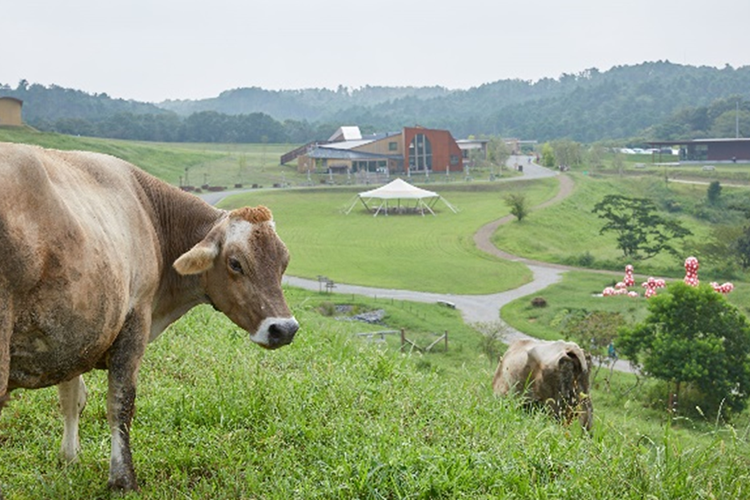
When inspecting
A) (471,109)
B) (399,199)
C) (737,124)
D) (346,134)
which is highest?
(471,109)

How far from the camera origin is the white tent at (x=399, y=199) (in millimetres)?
48781

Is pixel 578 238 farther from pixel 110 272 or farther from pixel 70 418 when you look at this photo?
pixel 110 272

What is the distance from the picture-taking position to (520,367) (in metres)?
7.70

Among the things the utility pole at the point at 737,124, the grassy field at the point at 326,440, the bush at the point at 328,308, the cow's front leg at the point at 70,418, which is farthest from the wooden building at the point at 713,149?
the cow's front leg at the point at 70,418

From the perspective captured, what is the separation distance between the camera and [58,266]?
10.9 feet

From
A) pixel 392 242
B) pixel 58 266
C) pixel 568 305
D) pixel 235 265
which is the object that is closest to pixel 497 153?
pixel 392 242

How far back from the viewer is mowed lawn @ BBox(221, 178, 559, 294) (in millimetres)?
33469

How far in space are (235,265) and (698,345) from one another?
17349 mm

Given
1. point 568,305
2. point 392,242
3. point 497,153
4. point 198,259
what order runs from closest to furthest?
point 198,259, point 568,305, point 392,242, point 497,153

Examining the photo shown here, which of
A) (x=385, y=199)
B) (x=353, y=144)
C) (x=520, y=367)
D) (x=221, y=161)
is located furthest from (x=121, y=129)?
(x=520, y=367)

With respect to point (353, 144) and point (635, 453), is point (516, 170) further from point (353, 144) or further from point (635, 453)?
point (635, 453)

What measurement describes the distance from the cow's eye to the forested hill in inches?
1980

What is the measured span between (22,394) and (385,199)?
45376mm

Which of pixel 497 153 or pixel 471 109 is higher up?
pixel 471 109
